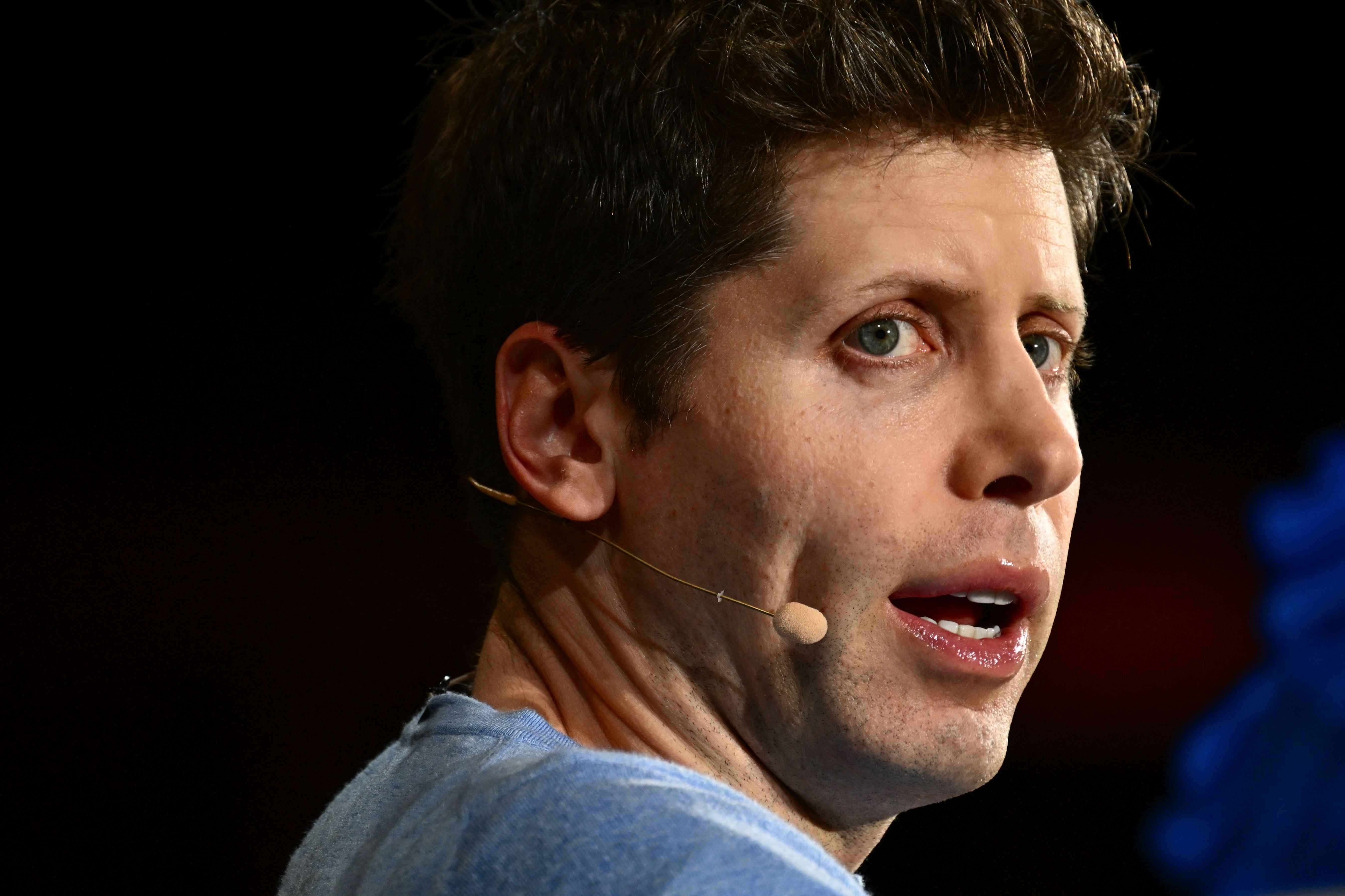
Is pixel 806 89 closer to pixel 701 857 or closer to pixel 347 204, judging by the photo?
pixel 701 857

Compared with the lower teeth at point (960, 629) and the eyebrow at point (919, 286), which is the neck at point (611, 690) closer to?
the lower teeth at point (960, 629)

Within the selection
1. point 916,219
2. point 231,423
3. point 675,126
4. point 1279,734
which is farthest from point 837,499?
point 1279,734

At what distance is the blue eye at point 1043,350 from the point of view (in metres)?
1.34

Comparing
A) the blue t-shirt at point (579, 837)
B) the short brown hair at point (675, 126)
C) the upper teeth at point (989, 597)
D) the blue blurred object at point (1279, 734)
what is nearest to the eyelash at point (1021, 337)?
the short brown hair at point (675, 126)

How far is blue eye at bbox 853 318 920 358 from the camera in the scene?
1188 millimetres

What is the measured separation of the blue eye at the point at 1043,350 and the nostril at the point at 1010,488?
186 mm

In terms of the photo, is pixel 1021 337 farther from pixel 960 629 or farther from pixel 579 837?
pixel 579 837

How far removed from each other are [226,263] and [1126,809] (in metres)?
2.54

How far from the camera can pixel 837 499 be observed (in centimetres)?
115

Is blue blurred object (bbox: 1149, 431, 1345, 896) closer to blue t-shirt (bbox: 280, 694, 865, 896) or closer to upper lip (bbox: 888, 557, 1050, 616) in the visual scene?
upper lip (bbox: 888, 557, 1050, 616)

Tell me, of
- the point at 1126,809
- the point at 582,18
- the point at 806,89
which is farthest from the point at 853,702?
the point at 1126,809

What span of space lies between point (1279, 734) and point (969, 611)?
2387mm

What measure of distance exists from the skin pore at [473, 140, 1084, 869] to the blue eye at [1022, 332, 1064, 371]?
0.23 feet

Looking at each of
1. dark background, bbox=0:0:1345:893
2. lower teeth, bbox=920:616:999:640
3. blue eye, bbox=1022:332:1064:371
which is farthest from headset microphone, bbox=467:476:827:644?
dark background, bbox=0:0:1345:893
